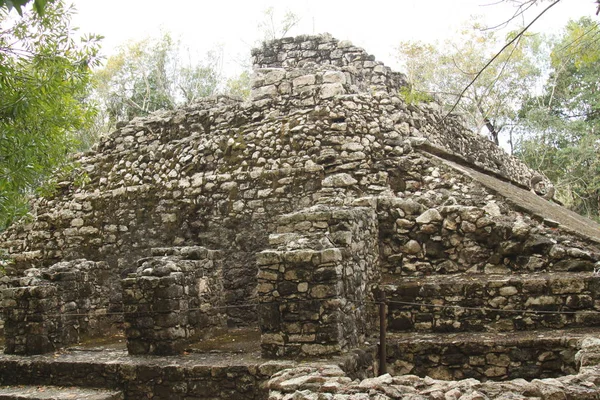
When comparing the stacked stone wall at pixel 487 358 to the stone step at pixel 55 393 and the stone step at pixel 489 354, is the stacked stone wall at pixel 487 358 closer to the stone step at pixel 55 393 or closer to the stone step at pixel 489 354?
the stone step at pixel 489 354

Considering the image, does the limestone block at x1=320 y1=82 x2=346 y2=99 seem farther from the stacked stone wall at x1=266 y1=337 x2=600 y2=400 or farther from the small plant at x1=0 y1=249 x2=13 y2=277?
the small plant at x1=0 y1=249 x2=13 y2=277

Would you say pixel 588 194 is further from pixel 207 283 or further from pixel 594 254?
pixel 207 283

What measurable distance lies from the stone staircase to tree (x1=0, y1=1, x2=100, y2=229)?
16.7 feet

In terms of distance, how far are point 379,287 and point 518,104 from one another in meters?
19.7

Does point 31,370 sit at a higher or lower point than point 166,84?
lower

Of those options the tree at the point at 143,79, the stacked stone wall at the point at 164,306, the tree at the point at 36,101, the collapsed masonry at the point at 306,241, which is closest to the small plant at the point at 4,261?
the collapsed masonry at the point at 306,241

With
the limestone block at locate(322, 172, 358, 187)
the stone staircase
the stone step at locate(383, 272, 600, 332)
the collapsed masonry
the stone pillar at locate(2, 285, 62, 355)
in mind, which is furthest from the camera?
the limestone block at locate(322, 172, 358, 187)

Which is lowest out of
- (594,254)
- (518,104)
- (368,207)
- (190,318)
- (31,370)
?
(31,370)

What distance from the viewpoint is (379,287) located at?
22.8 feet

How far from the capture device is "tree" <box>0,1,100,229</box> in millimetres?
7246

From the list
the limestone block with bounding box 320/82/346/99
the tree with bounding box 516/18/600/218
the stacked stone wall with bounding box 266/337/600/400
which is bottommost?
the stacked stone wall with bounding box 266/337/600/400

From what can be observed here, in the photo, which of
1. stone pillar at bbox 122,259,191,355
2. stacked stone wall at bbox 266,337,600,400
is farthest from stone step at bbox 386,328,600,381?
Result: stone pillar at bbox 122,259,191,355

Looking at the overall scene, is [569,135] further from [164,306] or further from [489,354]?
[164,306]

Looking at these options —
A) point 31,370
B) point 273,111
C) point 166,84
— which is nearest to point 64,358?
point 31,370
